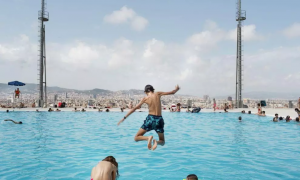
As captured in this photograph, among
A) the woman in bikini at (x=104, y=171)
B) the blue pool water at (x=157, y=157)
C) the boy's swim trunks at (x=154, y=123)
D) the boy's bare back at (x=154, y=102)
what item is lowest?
the blue pool water at (x=157, y=157)

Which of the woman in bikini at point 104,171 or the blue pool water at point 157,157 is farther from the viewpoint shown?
the blue pool water at point 157,157

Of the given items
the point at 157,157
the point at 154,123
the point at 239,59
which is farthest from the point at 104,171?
the point at 239,59

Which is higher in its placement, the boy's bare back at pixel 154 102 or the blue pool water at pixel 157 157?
the boy's bare back at pixel 154 102

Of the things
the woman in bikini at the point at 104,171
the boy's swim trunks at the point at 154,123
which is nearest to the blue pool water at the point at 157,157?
the boy's swim trunks at the point at 154,123

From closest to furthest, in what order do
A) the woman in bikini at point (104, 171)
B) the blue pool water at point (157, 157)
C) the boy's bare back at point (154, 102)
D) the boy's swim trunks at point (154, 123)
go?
the woman in bikini at point (104, 171), the boy's bare back at point (154, 102), the boy's swim trunks at point (154, 123), the blue pool water at point (157, 157)

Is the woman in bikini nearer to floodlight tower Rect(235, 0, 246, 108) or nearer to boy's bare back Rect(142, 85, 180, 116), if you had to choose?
boy's bare back Rect(142, 85, 180, 116)

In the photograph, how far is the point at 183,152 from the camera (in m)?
11.4

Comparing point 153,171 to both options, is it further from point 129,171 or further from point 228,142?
point 228,142

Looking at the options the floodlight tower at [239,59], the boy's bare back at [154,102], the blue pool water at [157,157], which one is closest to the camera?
the boy's bare back at [154,102]

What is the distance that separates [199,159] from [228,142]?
411 centimetres

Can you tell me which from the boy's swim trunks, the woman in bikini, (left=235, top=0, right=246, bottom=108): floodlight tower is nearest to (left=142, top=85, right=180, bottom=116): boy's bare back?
the boy's swim trunks

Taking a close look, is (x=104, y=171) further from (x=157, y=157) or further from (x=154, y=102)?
(x=157, y=157)

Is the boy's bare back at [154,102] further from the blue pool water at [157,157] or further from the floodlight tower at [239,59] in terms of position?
the floodlight tower at [239,59]

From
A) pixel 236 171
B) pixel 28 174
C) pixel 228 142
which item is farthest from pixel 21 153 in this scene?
pixel 228 142
